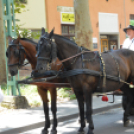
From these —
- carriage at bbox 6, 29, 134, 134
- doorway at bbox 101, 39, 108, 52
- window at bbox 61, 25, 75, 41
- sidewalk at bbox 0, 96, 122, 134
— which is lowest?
sidewalk at bbox 0, 96, 122, 134

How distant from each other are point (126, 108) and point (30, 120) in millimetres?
2407

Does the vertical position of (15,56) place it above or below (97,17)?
below

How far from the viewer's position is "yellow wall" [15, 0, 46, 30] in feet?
56.4

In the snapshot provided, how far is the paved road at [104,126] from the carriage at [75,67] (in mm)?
295

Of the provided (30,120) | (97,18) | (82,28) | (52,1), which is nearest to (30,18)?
(52,1)

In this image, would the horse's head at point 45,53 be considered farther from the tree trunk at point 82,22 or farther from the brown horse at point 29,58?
the tree trunk at point 82,22

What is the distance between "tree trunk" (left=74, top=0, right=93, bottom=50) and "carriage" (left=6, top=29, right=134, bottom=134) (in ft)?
12.4

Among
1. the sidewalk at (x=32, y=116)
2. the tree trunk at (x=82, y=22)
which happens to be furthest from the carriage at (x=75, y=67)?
the tree trunk at (x=82, y=22)

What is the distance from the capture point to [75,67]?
16.0 ft

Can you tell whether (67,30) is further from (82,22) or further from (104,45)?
(82,22)

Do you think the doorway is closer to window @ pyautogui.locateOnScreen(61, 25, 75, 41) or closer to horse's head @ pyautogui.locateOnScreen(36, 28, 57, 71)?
window @ pyautogui.locateOnScreen(61, 25, 75, 41)

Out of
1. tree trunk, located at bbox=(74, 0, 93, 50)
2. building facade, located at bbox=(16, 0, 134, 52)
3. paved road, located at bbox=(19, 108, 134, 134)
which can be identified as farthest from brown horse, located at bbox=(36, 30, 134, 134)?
building facade, located at bbox=(16, 0, 134, 52)

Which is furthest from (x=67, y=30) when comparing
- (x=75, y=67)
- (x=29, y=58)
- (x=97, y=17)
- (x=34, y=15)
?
(x=75, y=67)

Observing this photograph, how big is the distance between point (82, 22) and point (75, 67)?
15.5 feet
